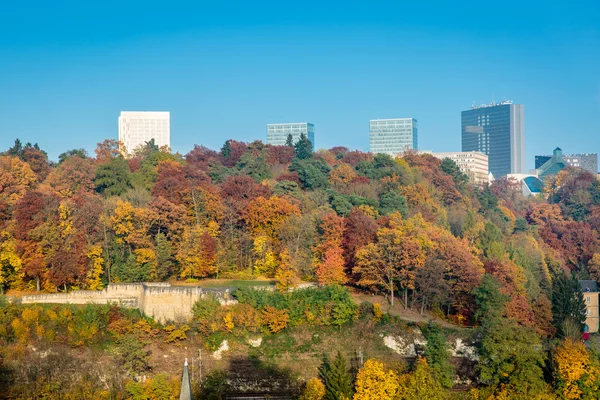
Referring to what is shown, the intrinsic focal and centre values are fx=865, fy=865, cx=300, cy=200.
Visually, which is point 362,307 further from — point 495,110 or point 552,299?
point 495,110

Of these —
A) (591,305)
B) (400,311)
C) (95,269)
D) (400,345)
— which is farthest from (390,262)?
(95,269)

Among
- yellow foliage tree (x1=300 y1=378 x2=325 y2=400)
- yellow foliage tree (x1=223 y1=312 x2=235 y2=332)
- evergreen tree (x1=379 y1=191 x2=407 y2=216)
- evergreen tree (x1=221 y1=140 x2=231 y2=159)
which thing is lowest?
yellow foliage tree (x1=300 y1=378 x2=325 y2=400)

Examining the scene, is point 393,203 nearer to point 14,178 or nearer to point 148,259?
point 148,259

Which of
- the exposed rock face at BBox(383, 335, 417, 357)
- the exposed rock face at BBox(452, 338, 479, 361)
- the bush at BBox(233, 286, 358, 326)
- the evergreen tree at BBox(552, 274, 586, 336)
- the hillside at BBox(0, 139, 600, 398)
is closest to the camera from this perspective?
the exposed rock face at BBox(452, 338, 479, 361)

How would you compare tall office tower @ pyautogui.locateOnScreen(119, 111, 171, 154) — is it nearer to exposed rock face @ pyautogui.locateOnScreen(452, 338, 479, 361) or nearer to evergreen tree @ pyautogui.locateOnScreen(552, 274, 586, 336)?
evergreen tree @ pyautogui.locateOnScreen(552, 274, 586, 336)

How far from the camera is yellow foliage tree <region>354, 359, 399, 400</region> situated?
35375mm

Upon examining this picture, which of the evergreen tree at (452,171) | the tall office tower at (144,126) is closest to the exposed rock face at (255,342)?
the evergreen tree at (452,171)

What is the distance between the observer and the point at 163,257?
49125 mm

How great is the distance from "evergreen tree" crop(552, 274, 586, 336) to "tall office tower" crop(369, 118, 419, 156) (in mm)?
90018

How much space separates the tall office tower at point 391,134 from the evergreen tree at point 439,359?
3926 inches

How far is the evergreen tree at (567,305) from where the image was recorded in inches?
1895

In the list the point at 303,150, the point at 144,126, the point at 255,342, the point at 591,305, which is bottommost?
the point at 255,342

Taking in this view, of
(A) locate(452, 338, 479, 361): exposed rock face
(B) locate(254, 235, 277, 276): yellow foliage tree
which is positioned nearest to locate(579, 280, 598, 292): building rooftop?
(A) locate(452, 338, 479, 361): exposed rock face

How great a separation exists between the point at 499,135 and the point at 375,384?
14996 cm
